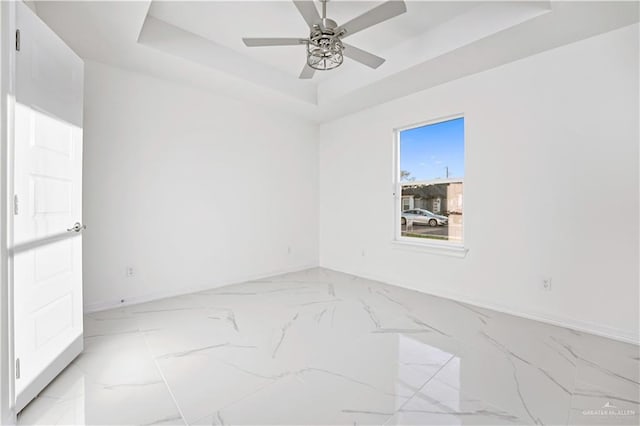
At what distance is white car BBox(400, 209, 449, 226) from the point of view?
3.74 m

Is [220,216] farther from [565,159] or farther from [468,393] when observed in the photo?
[565,159]

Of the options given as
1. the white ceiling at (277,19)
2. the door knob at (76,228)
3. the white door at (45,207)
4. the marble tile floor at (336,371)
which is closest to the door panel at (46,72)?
the white door at (45,207)

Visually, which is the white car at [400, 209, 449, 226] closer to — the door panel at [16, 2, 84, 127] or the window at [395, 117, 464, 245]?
the window at [395, 117, 464, 245]

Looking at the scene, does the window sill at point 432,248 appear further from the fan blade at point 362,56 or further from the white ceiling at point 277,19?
the white ceiling at point 277,19

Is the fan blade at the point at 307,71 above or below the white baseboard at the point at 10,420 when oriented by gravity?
above

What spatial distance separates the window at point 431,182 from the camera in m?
3.57

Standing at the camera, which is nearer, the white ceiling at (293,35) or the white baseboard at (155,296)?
the white ceiling at (293,35)

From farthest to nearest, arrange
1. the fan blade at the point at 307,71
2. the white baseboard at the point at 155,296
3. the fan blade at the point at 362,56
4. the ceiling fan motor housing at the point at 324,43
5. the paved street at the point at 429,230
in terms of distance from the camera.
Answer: the paved street at the point at 429,230, the white baseboard at the point at 155,296, the fan blade at the point at 307,71, the fan blade at the point at 362,56, the ceiling fan motor housing at the point at 324,43

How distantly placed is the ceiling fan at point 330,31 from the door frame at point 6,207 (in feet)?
4.59

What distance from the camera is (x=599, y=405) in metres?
1.64

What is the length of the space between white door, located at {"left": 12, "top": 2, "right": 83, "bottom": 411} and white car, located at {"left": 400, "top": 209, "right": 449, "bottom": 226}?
3.50 meters

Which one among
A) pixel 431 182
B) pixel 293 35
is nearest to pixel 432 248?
pixel 431 182

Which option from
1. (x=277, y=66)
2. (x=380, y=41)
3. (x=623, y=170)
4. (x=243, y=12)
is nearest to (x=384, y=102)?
(x=380, y=41)

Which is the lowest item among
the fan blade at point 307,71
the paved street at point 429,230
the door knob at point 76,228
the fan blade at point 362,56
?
the paved street at point 429,230
